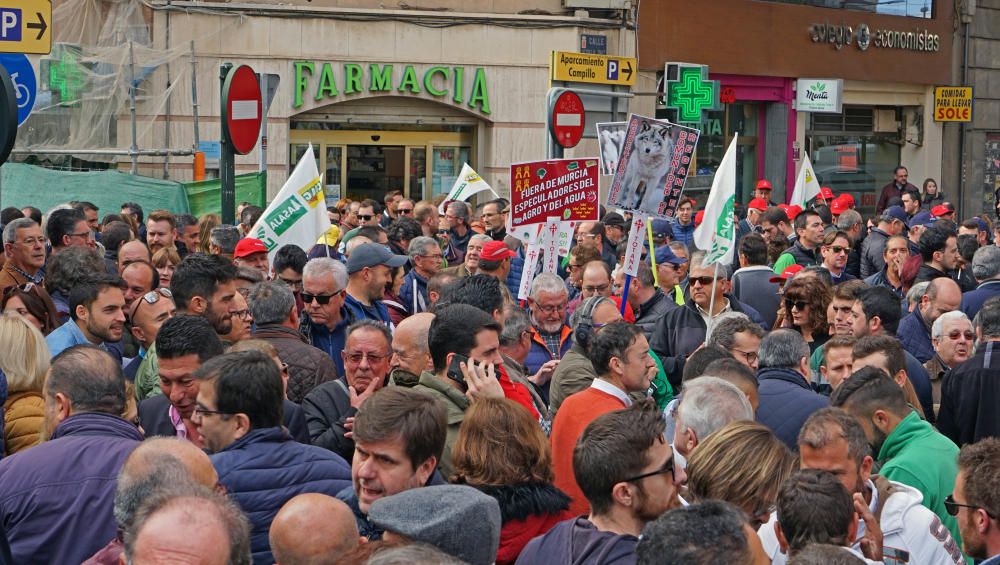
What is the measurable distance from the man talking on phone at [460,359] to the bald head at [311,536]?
5.96ft

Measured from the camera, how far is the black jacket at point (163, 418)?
5.67m

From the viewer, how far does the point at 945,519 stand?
5.36m

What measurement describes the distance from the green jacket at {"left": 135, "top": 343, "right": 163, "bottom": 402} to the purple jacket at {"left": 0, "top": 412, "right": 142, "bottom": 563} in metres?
1.83

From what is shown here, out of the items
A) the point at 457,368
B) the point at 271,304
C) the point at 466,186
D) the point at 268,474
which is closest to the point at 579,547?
the point at 268,474

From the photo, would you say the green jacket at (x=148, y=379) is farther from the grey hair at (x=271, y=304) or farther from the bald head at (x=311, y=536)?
the bald head at (x=311, y=536)

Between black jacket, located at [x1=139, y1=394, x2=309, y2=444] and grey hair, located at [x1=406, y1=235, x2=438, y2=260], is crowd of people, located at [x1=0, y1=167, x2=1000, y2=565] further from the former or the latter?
grey hair, located at [x1=406, y1=235, x2=438, y2=260]

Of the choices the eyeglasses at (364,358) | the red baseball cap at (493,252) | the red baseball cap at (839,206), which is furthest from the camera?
the red baseball cap at (839,206)

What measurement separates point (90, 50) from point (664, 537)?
15.5 m

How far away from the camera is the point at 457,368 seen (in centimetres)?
571

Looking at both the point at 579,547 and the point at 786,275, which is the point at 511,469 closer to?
the point at 579,547

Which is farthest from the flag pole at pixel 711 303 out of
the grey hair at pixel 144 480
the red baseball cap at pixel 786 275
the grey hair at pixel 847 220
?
the grey hair at pixel 847 220

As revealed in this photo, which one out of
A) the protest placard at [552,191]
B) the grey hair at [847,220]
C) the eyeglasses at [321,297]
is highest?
the protest placard at [552,191]

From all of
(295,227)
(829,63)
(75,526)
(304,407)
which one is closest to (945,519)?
(304,407)

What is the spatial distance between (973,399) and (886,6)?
24104 millimetres
